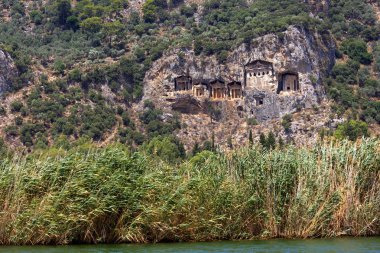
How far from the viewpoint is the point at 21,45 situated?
5177 inches

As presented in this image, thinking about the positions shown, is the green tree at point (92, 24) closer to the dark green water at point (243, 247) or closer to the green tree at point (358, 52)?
the green tree at point (358, 52)

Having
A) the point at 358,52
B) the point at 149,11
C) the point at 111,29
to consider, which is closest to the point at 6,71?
the point at 111,29

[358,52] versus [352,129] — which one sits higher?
[358,52]

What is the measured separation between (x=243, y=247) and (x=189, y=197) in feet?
12.3

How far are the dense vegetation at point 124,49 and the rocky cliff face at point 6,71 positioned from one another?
0.97m

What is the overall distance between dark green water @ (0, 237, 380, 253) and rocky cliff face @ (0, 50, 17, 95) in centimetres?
7796

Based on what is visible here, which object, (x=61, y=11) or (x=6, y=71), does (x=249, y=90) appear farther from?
(x=61, y=11)

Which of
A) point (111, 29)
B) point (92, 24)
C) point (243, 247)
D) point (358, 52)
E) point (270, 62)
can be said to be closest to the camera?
point (243, 247)

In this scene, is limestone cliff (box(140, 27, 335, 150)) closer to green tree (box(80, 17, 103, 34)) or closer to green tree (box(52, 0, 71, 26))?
green tree (box(80, 17, 103, 34))

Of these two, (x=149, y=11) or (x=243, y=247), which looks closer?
(x=243, y=247)

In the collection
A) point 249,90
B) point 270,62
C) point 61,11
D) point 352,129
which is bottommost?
point 352,129

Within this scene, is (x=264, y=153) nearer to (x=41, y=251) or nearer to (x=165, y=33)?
(x=41, y=251)

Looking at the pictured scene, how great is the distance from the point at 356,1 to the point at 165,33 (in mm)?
31474

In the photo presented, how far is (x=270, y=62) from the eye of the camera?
378ft
